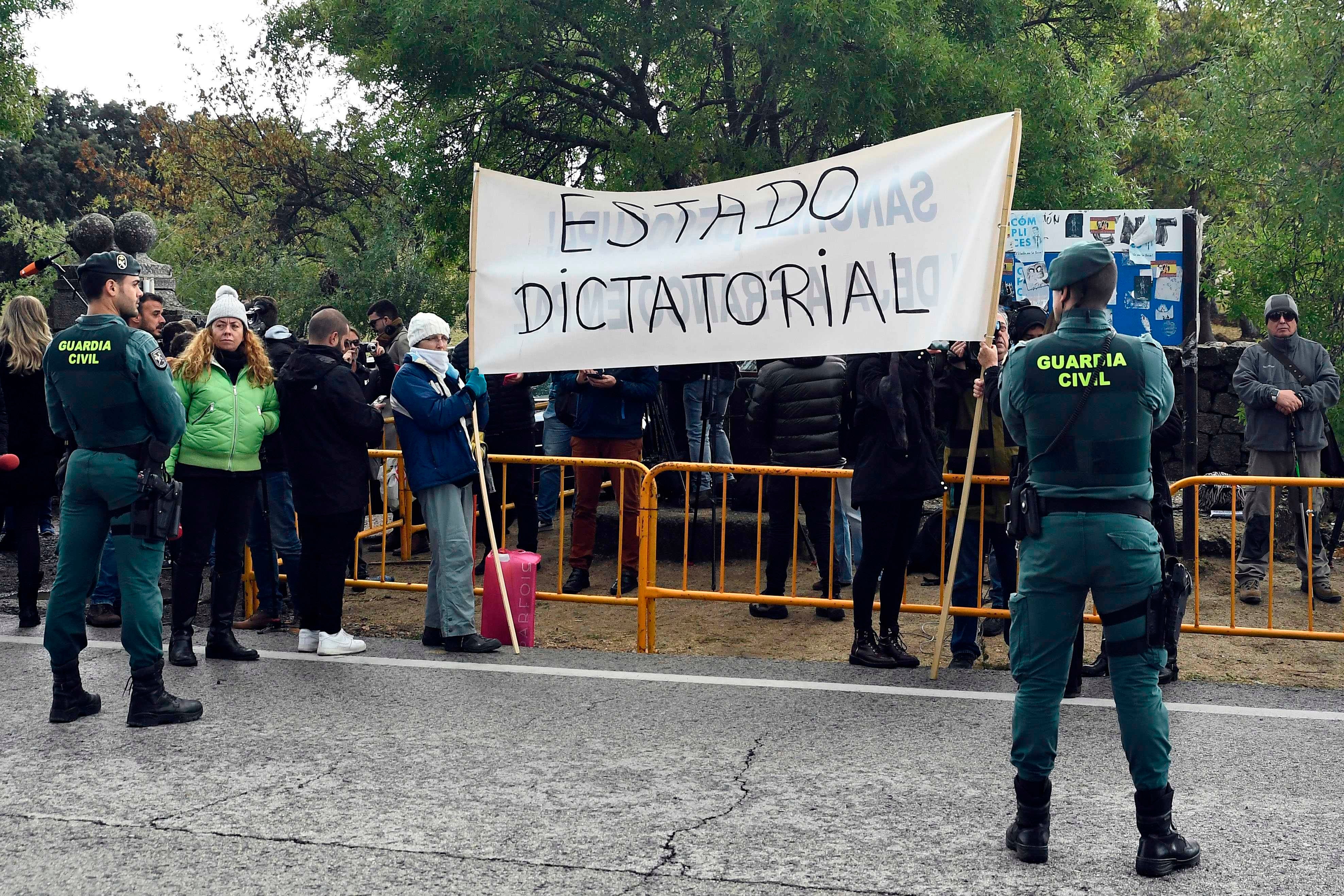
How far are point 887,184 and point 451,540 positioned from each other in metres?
2.96

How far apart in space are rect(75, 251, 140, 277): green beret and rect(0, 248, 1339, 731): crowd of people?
0.14ft

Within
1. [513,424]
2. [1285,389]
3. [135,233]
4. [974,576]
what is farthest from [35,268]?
[1285,389]

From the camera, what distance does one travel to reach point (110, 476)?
5.59m

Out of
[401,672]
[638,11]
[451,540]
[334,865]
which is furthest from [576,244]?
[638,11]

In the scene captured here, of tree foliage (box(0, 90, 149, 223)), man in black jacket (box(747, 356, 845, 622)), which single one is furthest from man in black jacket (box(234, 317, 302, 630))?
tree foliage (box(0, 90, 149, 223))

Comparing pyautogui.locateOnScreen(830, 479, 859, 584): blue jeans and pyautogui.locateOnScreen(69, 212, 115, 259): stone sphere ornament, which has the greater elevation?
pyautogui.locateOnScreen(69, 212, 115, 259): stone sphere ornament

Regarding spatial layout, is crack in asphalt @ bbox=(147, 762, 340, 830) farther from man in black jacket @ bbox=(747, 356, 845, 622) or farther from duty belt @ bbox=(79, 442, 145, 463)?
man in black jacket @ bbox=(747, 356, 845, 622)

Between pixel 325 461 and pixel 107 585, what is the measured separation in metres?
1.91

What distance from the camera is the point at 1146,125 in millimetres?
27016

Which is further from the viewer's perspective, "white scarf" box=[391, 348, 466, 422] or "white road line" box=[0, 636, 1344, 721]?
"white scarf" box=[391, 348, 466, 422]

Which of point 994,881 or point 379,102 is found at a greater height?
point 379,102

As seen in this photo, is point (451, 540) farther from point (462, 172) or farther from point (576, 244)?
point (462, 172)

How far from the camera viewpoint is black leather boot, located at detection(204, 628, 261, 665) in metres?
6.88

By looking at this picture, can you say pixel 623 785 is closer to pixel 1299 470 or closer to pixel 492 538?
pixel 492 538
